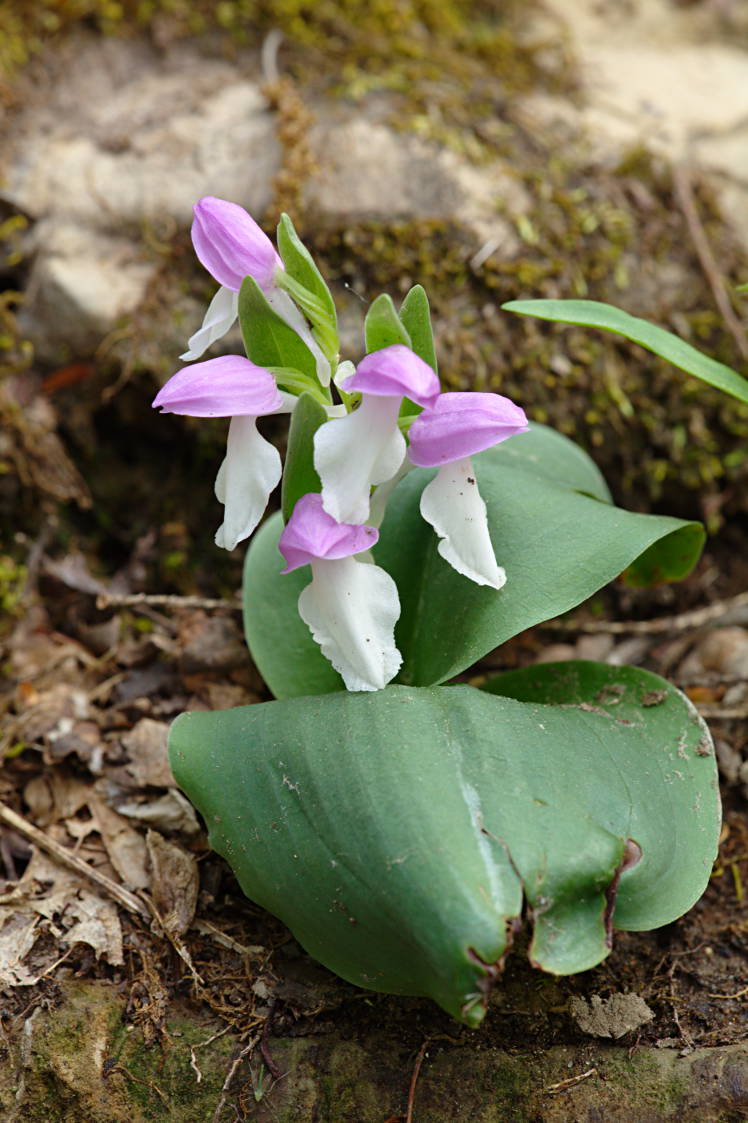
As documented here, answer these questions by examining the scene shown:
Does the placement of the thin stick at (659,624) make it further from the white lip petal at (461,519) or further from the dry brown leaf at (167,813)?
the dry brown leaf at (167,813)

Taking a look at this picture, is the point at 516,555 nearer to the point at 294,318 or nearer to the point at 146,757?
the point at 294,318

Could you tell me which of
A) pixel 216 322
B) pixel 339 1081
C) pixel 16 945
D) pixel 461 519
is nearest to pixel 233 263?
pixel 216 322

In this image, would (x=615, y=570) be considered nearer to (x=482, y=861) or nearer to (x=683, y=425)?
(x=482, y=861)

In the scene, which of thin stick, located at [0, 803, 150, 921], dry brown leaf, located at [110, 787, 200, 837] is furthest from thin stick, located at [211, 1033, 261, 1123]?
dry brown leaf, located at [110, 787, 200, 837]

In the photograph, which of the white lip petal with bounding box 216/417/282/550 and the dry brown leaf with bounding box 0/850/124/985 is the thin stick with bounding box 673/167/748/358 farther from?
the dry brown leaf with bounding box 0/850/124/985

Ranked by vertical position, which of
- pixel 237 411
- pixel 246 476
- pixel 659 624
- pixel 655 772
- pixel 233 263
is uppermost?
pixel 233 263
